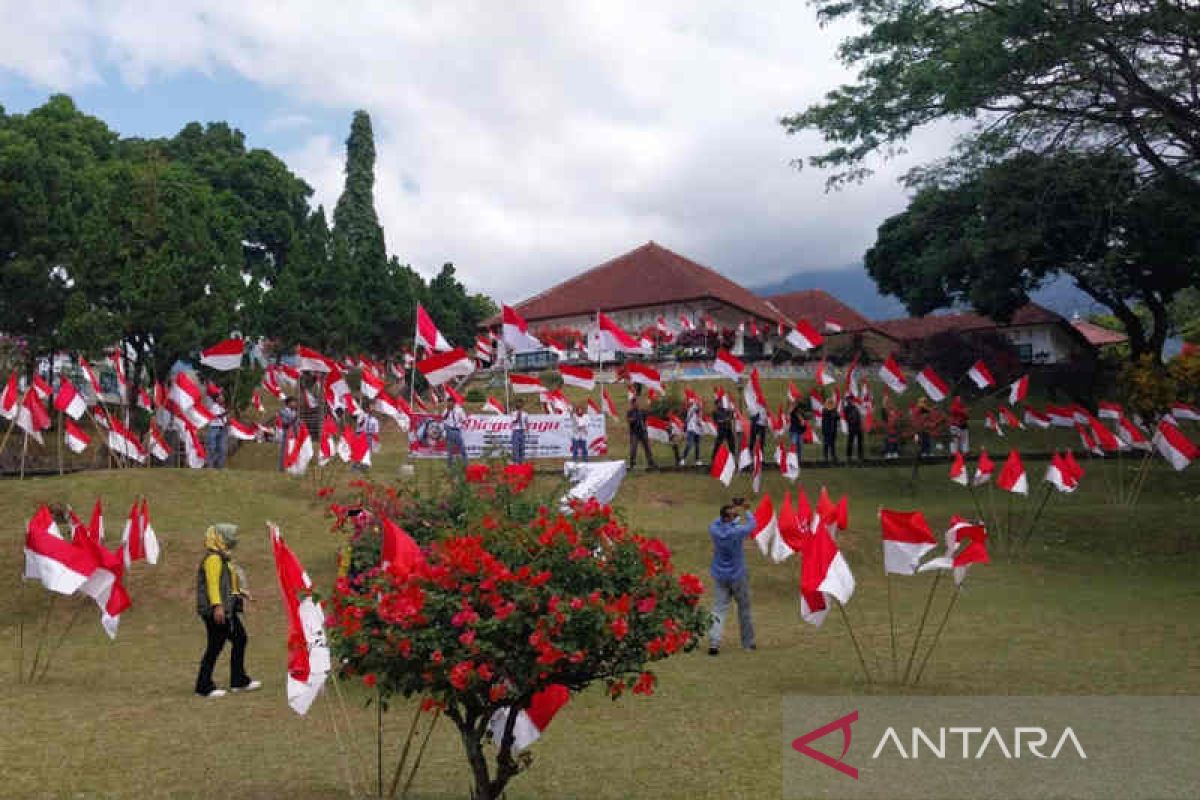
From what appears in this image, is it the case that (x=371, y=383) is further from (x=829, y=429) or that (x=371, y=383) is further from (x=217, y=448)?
(x=829, y=429)

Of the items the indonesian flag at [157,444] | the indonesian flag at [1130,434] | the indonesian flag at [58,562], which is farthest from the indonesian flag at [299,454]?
the indonesian flag at [1130,434]

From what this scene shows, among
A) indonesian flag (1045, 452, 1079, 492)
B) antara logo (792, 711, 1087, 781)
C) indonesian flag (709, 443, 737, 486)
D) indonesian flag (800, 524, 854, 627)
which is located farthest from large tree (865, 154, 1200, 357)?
antara logo (792, 711, 1087, 781)

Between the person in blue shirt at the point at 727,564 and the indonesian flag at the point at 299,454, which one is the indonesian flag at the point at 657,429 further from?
the person in blue shirt at the point at 727,564

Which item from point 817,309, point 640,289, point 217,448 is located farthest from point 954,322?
point 217,448

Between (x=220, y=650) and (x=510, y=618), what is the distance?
6.18 meters

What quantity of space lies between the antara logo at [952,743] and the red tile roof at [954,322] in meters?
52.8

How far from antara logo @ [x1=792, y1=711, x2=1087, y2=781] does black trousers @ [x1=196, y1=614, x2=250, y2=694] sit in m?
5.45

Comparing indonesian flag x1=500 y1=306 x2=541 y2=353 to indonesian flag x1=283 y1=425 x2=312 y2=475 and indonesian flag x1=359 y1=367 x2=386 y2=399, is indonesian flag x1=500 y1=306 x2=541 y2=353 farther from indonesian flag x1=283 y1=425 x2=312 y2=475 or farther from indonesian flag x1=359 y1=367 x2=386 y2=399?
indonesian flag x1=283 y1=425 x2=312 y2=475

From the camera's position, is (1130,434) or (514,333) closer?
(1130,434)

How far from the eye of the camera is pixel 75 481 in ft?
74.5

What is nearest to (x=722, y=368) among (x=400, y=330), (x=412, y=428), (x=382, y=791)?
(x=412, y=428)

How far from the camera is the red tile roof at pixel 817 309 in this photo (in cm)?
6506

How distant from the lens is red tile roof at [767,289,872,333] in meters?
65.1

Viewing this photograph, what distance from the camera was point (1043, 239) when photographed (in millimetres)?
31156
